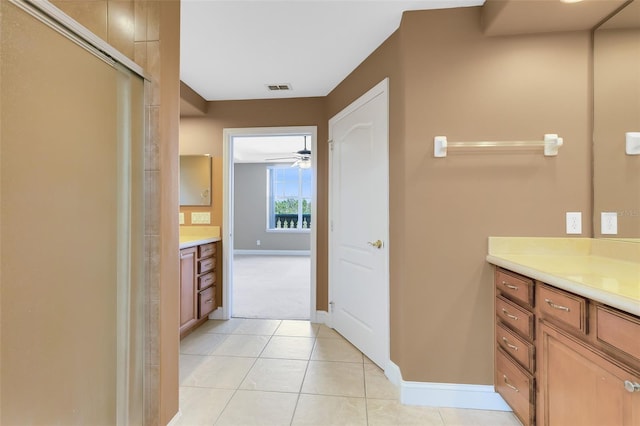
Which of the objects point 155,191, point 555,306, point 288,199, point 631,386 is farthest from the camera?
point 288,199

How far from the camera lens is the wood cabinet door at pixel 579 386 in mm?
922

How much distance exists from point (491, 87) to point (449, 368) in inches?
68.8

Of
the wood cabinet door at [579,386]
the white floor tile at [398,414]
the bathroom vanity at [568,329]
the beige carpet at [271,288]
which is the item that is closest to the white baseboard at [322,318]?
the beige carpet at [271,288]

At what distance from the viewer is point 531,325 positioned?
138 cm

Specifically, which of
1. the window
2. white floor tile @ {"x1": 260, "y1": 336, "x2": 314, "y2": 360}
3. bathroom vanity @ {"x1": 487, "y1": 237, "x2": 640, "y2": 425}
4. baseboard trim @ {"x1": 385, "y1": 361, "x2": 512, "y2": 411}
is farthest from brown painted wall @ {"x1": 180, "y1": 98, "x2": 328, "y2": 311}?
the window

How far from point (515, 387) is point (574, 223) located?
1.00 meters

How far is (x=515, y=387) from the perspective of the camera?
1513mm

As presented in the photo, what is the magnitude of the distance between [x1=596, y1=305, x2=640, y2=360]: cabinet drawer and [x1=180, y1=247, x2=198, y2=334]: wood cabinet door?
2.63 m

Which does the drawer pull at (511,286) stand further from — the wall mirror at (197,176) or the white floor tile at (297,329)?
the wall mirror at (197,176)

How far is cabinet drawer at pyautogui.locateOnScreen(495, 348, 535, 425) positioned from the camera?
138 centimetres

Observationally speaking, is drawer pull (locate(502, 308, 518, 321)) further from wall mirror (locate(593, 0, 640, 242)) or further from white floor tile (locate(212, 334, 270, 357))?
white floor tile (locate(212, 334, 270, 357))

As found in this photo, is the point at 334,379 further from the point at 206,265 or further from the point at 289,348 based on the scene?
the point at 206,265

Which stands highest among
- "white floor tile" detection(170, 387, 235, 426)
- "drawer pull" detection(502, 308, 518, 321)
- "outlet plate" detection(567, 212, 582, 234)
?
"outlet plate" detection(567, 212, 582, 234)

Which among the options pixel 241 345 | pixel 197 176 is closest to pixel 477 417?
pixel 241 345
